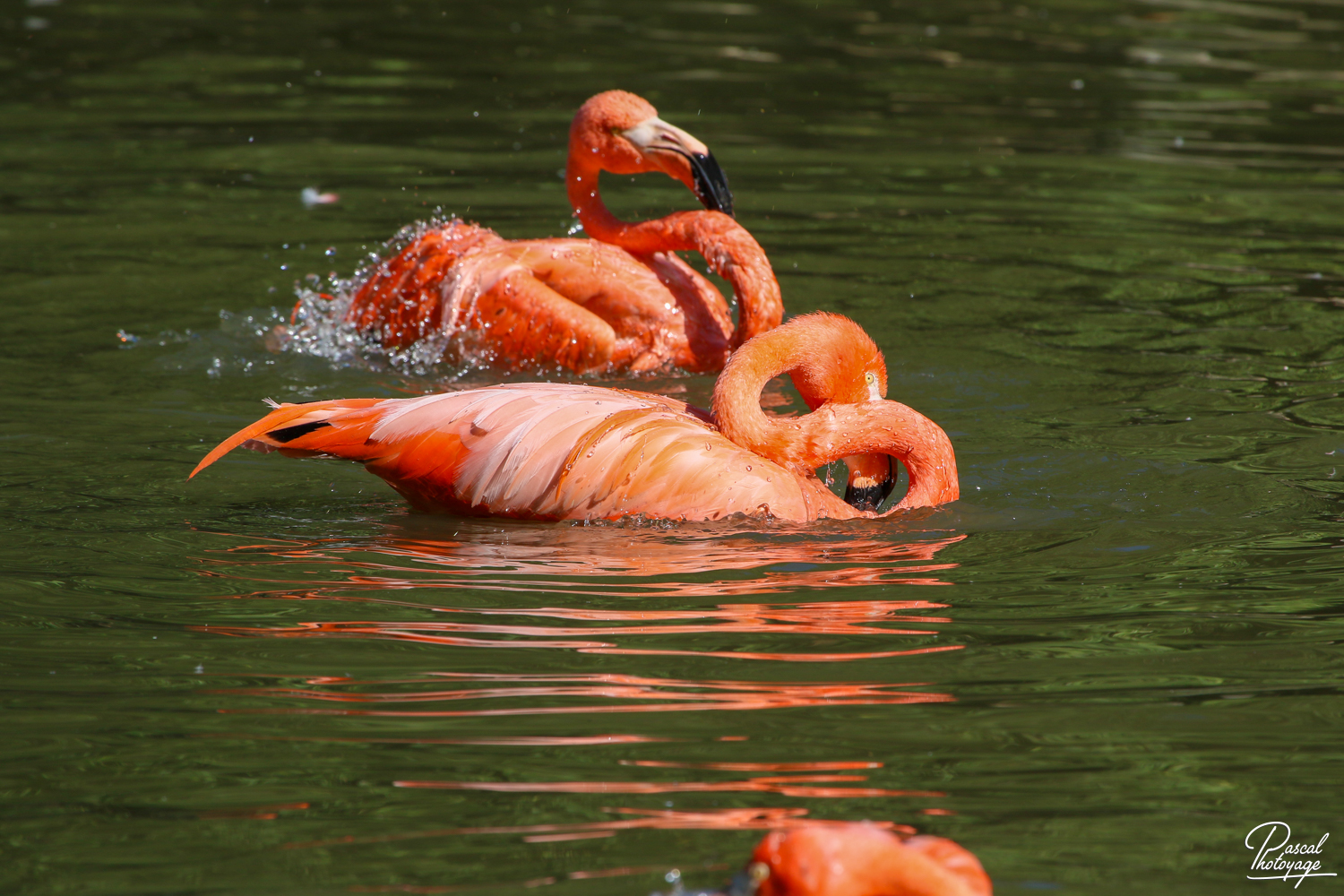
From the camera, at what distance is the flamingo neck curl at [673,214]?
6.70 metres

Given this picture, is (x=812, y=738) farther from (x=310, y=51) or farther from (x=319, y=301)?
(x=310, y=51)

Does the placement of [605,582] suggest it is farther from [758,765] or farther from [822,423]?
[758,765]

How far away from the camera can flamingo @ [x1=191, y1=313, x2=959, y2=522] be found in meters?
4.75

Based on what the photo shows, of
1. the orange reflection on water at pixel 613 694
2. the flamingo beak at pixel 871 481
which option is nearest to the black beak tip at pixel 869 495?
the flamingo beak at pixel 871 481

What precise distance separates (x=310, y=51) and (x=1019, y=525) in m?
9.94

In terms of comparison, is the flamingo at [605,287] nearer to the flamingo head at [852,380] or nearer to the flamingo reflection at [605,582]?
the flamingo head at [852,380]

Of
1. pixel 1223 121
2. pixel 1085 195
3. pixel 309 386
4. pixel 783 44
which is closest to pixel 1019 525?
pixel 309 386

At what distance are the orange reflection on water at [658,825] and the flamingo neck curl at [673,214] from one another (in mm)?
3905

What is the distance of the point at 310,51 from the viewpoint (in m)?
13.2


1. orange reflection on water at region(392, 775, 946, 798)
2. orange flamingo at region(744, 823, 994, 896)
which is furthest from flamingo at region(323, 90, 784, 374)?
orange flamingo at region(744, 823, 994, 896)

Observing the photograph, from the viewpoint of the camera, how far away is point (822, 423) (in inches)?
195

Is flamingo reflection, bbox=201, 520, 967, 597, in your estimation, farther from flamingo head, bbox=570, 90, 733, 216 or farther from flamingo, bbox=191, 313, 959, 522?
flamingo head, bbox=570, 90, 733, 216

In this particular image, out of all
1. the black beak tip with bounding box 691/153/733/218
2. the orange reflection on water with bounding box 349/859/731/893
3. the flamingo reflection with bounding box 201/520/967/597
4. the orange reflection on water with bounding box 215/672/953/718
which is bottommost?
the flamingo reflection with bounding box 201/520/967/597

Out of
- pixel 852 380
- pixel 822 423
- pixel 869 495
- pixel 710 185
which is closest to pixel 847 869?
pixel 822 423
